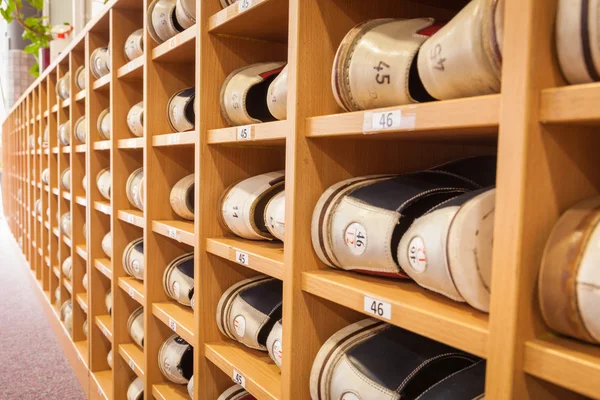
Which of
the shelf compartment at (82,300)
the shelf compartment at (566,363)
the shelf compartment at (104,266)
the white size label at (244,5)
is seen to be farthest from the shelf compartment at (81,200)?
the shelf compartment at (566,363)

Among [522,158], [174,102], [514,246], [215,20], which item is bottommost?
[514,246]

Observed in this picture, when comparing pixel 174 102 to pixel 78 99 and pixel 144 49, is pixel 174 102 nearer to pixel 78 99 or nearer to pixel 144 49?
pixel 144 49

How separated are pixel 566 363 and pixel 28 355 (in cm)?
348

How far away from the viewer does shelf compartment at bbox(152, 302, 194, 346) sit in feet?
5.81

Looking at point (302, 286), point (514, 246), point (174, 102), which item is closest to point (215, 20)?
point (174, 102)

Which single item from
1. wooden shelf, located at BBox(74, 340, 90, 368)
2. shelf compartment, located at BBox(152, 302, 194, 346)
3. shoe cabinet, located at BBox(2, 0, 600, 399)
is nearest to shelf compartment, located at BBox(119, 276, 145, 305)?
shoe cabinet, located at BBox(2, 0, 600, 399)

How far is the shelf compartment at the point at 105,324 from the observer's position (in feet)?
8.56

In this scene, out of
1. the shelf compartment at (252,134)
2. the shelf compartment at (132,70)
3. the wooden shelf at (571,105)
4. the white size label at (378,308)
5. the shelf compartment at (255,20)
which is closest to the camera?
the wooden shelf at (571,105)

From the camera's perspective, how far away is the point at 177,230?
72.5 inches

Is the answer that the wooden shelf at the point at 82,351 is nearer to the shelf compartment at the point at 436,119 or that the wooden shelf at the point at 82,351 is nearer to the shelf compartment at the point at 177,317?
the shelf compartment at the point at 177,317

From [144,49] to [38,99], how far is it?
2.92m

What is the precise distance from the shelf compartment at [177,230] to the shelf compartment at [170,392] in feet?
1.84

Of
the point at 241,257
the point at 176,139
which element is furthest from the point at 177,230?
the point at 241,257

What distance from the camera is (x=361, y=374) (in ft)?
3.63
